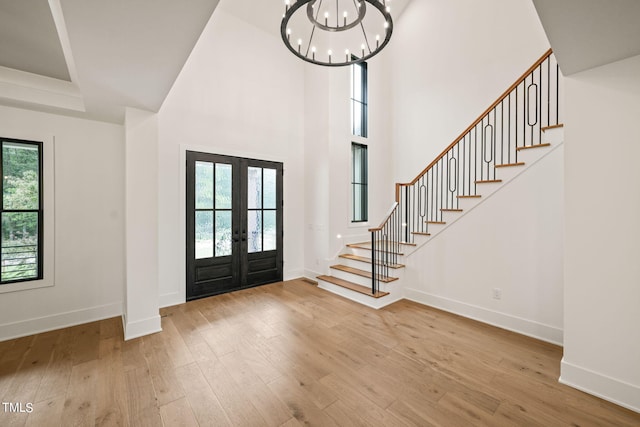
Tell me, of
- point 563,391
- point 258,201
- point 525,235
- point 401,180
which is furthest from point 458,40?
point 563,391

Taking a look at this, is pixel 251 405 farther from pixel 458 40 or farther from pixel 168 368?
pixel 458 40

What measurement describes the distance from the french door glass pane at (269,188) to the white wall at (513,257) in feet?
9.84

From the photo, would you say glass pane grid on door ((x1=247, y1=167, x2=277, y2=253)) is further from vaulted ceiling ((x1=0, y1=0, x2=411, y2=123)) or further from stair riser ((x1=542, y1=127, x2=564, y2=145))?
stair riser ((x1=542, y1=127, x2=564, y2=145))

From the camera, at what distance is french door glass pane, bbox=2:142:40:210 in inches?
116

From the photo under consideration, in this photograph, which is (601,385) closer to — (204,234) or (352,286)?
(352,286)

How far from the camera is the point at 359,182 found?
18.5ft

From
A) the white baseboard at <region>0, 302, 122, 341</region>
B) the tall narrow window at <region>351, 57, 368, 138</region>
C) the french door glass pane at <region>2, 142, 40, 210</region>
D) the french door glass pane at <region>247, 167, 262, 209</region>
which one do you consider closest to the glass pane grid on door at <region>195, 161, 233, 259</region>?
the french door glass pane at <region>247, 167, 262, 209</region>

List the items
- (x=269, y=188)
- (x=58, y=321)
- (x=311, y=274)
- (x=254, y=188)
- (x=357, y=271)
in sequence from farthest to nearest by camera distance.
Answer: (x=311, y=274)
(x=269, y=188)
(x=254, y=188)
(x=357, y=271)
(x=58, y=321)

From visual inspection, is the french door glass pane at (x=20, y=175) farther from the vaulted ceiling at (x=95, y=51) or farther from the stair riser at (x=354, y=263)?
the stair riser at (x=354, y=263)

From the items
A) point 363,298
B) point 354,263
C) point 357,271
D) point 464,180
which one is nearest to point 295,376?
point 363,298

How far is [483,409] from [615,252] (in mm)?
1552

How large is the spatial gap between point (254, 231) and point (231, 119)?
204 centimetres

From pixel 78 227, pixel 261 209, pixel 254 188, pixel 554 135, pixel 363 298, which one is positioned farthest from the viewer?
pixel 261 209

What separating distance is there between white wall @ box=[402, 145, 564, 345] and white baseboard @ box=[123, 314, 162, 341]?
3759 mm
